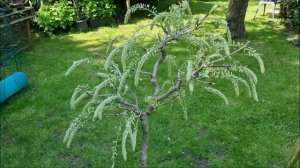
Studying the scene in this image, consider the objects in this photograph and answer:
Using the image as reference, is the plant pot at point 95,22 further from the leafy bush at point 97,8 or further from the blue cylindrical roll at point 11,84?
the blue cylindrical roll at point 11,84

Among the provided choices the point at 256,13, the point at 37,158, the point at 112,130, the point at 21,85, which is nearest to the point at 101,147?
the point at 112,130

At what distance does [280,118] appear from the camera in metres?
7.41

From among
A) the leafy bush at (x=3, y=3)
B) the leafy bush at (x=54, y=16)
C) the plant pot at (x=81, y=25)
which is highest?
the leafy bush at (x=3, y=3)

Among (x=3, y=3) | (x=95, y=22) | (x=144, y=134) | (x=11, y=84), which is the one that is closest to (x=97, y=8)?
(x=95, y=22)

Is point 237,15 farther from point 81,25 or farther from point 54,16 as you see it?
point 54,16

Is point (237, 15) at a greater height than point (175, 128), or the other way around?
point (237, 15)

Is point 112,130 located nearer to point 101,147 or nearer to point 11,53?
point 101,147

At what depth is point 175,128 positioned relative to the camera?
278 inches

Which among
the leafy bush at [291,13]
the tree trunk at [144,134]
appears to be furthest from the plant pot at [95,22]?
the tree trunk at [144,134]

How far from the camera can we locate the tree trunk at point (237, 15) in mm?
11422

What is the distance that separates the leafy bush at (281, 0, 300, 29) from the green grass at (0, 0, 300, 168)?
2.88 m

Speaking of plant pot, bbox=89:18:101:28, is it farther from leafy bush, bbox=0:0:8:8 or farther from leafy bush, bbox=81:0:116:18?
leafy bush, bbox=0:0:8:8

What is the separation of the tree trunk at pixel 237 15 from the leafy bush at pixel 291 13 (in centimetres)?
174

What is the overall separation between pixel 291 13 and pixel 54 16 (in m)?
7.79
